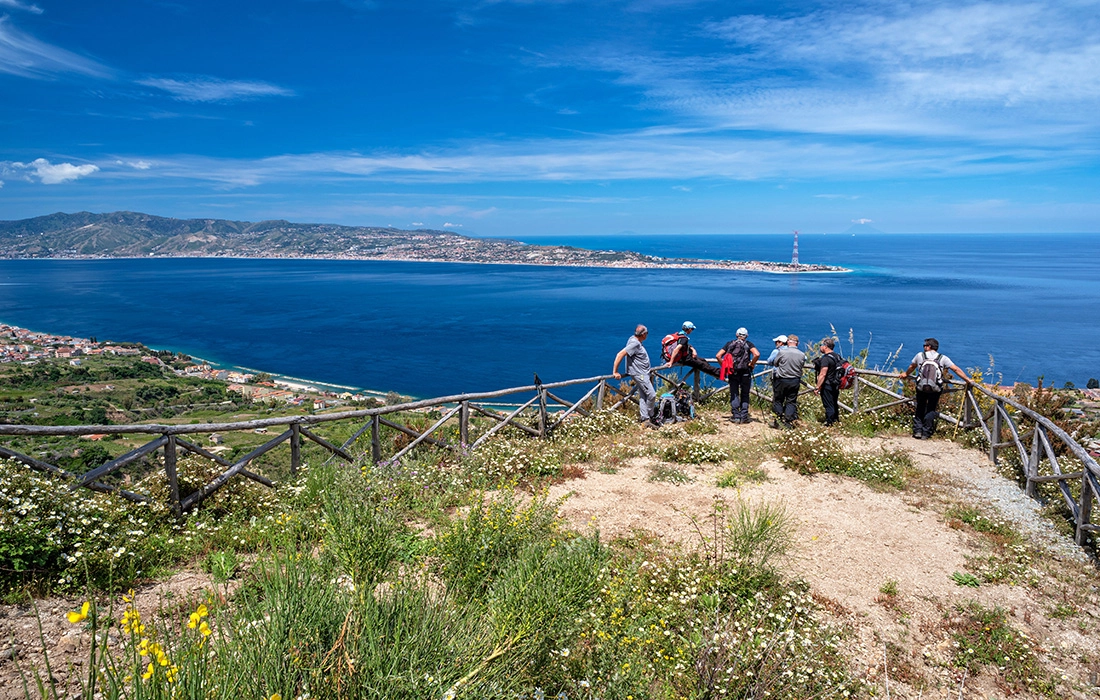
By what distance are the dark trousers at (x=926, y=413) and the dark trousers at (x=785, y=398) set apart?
6.95ft

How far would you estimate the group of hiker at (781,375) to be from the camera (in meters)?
10.8

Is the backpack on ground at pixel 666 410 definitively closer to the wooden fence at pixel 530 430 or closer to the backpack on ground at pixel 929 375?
the wooden fence at pixel 530 430

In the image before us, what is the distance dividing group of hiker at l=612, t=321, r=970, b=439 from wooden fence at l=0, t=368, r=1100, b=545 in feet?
2.13

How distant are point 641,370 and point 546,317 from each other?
73875 millimetres

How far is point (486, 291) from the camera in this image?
397ft

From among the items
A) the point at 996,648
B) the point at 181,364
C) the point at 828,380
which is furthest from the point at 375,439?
the point at 181,364

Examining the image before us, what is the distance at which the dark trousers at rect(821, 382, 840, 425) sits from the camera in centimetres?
1144

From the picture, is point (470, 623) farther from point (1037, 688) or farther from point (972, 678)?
point (1037, 688)

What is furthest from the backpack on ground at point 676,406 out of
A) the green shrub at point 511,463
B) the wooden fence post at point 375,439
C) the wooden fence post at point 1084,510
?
the wooden fence post at point 1084,510

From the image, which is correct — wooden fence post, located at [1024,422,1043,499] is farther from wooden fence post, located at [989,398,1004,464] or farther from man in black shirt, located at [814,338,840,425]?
man in black shirt, located at [814,338,840,425]

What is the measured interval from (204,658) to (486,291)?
11986 centimetres

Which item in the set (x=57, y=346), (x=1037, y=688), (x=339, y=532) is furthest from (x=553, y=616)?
(x=57, y=346)

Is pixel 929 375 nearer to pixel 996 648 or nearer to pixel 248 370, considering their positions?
pixel 996 648

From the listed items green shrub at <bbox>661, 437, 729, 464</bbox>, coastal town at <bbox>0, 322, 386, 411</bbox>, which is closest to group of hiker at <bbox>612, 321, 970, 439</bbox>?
green shrub at <bbox>661, 437, 729, 464</bbox>
